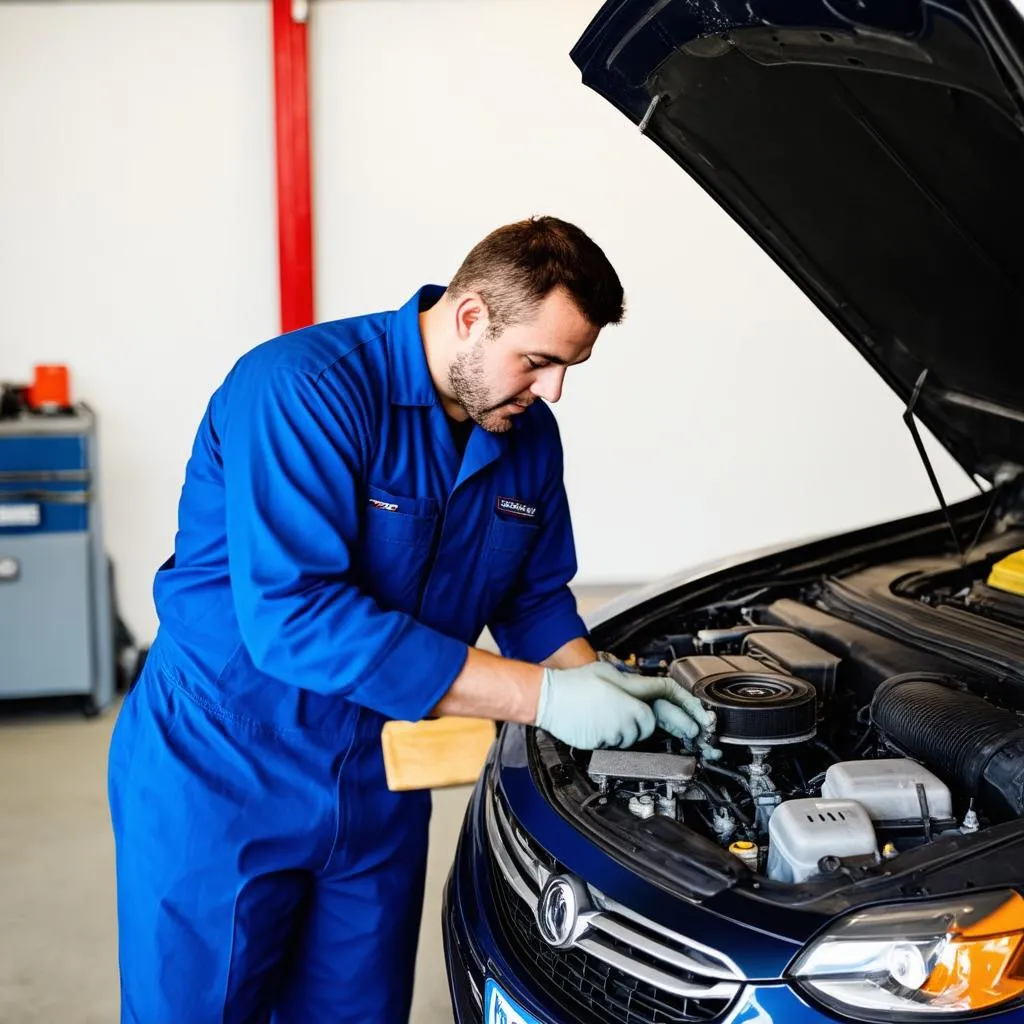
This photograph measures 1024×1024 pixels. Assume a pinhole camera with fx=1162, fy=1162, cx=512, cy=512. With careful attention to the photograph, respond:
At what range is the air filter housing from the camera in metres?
1.56

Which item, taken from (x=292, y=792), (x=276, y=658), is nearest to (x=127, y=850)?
(x=292, y=792)

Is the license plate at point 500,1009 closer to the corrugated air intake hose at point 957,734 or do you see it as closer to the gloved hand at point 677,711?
the gloved hand at point 677,711

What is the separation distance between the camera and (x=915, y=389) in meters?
2.22

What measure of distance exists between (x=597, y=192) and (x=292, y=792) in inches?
131

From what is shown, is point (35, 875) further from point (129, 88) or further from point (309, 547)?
point (129, 88)

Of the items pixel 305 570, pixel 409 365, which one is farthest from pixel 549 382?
pixel 305 570

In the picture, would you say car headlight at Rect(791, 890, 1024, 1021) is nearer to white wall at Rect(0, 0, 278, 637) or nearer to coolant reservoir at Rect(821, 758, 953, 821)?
coolant reservoir at Rect(821, 758, 953, 821)

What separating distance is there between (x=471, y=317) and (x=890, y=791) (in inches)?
31.6

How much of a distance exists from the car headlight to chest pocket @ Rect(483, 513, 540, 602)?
0.75m

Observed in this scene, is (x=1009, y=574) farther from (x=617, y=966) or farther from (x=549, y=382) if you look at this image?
(x=617, y=966)

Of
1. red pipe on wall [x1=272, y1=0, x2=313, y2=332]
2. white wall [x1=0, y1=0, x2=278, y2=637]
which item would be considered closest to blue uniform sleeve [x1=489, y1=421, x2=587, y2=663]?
red pipe on wall [x1=272, y1=0, x2=313, y2=332]

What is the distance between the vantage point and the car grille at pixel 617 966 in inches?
Answer: 47.6

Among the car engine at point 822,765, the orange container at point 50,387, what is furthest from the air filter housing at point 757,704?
the orange container at point 50,387

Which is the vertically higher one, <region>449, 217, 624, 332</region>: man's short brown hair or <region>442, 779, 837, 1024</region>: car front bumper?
<region>449, 217, 624, 332</region>: man's short brown hair
